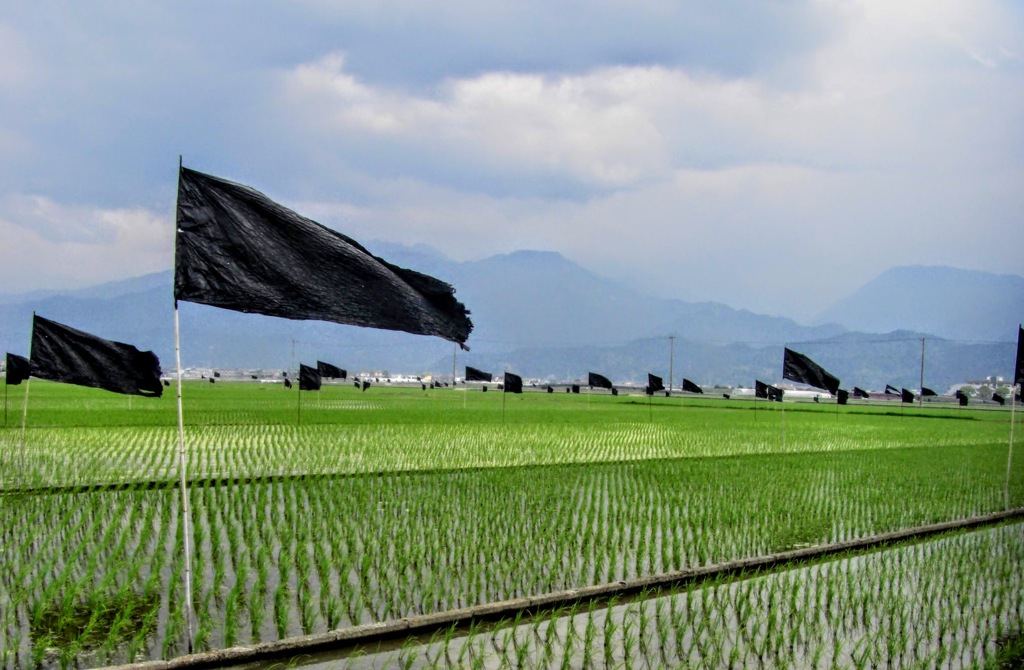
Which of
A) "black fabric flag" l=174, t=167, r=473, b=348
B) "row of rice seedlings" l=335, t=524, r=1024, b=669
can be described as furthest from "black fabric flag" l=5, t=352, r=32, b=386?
"row of rice seedlings" l=335, t=524, r=1024, b=669

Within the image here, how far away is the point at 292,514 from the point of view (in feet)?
28.8

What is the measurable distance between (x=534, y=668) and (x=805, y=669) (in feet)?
4.77

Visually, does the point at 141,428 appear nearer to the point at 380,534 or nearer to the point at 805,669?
the point at 380,534

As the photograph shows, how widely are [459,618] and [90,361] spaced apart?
6351mm

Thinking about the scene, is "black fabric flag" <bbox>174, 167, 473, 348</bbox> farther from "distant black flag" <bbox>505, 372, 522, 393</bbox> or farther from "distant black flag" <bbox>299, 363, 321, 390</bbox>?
"distant black flag" <bbox>505, 372, 522, 393</bbox>

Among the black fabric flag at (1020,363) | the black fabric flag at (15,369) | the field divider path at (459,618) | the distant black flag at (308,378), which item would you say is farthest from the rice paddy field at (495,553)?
the distant black flag at (308,378)

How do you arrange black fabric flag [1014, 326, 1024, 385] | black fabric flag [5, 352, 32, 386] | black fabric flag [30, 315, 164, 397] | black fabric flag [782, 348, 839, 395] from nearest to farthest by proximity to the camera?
black fabric flag [30, 315, 164, 397]
black fabric flag [1014, 326, 1024, 385]
black fabric flag [5, 352, 32, 386]
black fabric flag [782, 348, 839, 395]

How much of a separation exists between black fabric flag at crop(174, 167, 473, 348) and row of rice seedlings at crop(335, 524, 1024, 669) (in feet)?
5.68

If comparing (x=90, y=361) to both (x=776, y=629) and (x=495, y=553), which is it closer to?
(x=495, y=553)

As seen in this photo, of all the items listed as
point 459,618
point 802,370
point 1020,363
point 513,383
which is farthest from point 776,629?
point 513,383

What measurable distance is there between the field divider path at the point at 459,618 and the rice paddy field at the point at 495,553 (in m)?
0.13

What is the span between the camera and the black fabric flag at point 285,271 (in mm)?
5039

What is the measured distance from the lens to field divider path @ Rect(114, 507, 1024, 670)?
4.55 meters

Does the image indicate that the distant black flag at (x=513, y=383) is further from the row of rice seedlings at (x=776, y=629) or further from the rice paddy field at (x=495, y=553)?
the row of rice seedlings at (x=776, y=629)
